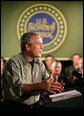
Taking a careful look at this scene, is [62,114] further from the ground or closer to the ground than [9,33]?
closer to the ground

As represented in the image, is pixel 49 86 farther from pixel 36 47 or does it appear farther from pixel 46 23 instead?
pixel 46 23

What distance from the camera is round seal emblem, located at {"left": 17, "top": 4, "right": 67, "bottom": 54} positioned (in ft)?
20.5

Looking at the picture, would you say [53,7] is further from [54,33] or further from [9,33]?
[9,33]

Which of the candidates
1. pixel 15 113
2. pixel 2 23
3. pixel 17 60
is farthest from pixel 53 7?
pixel 15 113

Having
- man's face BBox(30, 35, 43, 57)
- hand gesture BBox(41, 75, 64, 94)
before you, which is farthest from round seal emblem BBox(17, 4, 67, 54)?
hand gesture BBox(41, 75, 64, 94)

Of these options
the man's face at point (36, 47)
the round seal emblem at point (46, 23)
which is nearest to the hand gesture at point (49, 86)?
the man's face at point (36, 47)

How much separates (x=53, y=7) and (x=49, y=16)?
1.00ft

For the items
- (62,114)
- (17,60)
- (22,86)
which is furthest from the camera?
(17,60)

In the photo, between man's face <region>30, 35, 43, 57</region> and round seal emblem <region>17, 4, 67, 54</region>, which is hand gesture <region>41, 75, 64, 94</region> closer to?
man's face <region>30, 35, 43, 57</region>

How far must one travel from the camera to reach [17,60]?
5.59 feet

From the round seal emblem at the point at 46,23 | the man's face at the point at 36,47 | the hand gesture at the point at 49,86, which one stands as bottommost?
the hand gesture at the point at 49,86

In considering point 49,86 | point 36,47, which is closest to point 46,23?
point 36,47

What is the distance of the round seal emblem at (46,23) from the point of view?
20.5ft

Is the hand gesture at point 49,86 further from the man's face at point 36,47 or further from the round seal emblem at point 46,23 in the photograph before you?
the round seal emblem at point 46,23
